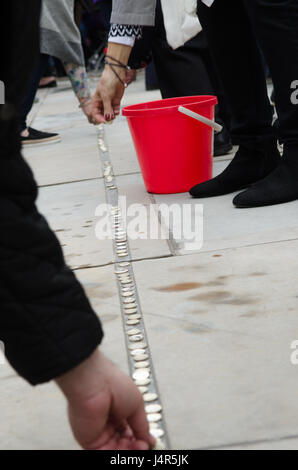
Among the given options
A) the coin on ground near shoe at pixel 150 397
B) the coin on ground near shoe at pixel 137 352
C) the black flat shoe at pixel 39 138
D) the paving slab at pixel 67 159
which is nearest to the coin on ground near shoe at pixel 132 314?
the coin on ground near shoe at pixel 137 352

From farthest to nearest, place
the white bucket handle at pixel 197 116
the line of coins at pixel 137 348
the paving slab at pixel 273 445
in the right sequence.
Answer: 1. the white bucket handle at pixel 197 116
2. the line of coins at pixel 137 348
3. the paving slab at pixel 273 445

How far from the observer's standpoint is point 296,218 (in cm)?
162

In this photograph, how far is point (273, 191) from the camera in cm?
177

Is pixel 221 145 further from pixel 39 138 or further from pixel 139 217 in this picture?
pixel 39 138

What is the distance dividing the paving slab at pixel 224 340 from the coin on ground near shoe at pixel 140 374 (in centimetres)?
2

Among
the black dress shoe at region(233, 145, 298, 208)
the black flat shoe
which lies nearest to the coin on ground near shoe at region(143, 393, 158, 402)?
the black dress shoe at region(233, 145, 298, 208)

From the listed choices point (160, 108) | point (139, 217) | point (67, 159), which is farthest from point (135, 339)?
point (67, 159)

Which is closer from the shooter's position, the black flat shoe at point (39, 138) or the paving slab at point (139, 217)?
the paving slab at point (139, 217)

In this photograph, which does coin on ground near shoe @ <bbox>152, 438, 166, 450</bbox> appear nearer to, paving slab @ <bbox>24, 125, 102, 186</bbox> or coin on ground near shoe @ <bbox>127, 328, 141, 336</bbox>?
coin on ground near shoe @ <bbox>127, 328, 141, 336</bbox>

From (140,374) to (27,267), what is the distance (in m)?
0.40

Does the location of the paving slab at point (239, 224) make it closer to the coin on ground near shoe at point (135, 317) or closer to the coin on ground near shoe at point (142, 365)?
the coin on ground near shoe at point (135, 317)

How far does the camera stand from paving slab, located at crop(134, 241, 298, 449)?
0.84m

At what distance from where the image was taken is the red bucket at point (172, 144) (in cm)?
193

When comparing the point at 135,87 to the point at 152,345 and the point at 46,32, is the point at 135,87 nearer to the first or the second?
the point at 46,32
